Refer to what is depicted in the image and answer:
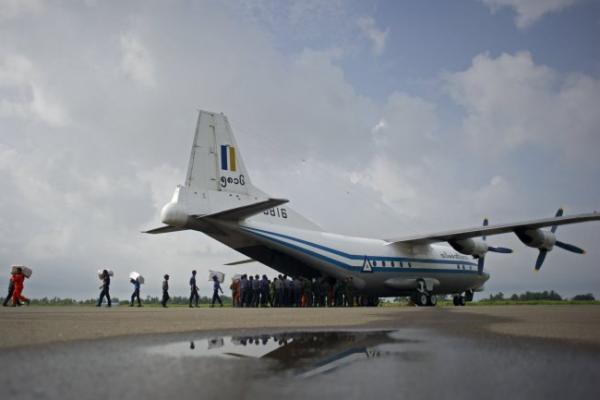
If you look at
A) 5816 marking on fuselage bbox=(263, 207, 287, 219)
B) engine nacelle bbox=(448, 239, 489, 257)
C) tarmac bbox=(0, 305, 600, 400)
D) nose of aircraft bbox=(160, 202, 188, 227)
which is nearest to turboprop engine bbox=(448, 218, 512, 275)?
engine nacelle bbox=(448, 239, 489, 257)

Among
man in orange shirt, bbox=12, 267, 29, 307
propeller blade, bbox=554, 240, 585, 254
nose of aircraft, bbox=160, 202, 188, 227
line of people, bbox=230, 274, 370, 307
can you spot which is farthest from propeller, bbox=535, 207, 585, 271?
man in orange shirt, bbox=12, 267, 29, 307

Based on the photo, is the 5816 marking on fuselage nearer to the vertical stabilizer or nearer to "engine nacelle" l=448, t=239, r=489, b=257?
the vertical stabilizer

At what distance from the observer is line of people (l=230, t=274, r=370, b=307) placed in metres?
21.9

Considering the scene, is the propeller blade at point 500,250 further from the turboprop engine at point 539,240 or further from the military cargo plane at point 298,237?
the turboprop engine at point 539,240

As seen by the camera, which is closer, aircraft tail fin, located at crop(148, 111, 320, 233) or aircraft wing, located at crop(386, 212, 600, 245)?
aircraft tail fin, located at crop(148, 111, 320, 233)

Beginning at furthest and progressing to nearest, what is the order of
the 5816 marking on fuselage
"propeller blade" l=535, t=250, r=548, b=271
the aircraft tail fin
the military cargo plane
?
"propeller blade" l=535, t=250, r=548, b=271 → the 5816 marking on fuselage → the military cargo plane → the aircraft tail fin

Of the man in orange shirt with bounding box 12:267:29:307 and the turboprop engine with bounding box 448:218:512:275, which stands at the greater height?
the turboprop engine with bounding box 448:218:512:275

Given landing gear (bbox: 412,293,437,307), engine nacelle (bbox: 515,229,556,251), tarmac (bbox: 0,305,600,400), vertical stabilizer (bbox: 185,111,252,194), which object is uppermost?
vertical stabilizer (bbox: 185,111,252,194)

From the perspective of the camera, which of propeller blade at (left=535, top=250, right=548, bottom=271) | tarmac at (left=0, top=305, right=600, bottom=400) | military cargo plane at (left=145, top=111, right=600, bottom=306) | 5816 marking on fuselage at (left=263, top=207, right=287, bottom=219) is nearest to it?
tarmac at (left=0, top=305, right=600, bottom=400)

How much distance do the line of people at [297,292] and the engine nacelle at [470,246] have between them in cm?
559

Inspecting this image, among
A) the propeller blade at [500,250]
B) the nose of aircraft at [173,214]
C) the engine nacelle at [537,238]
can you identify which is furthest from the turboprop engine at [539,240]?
the nose of aircraft at [173,214]

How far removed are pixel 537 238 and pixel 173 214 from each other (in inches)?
631

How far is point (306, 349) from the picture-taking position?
16.0 ft

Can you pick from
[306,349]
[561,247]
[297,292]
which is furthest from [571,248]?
[306,349]
